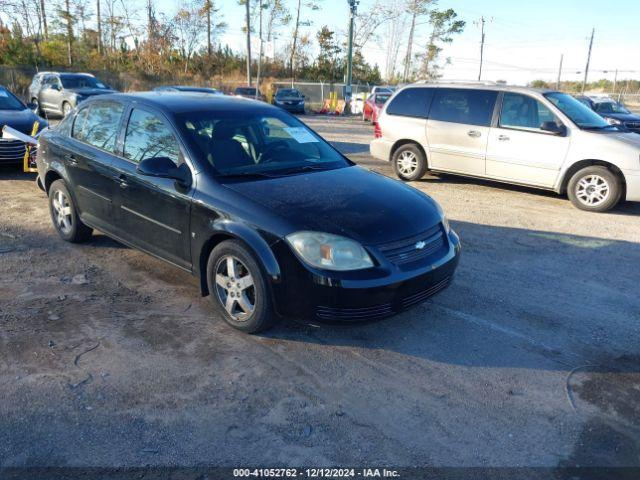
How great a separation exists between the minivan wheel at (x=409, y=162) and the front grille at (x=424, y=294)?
5.88 metres

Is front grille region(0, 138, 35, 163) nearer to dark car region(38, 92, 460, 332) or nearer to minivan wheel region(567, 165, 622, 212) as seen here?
dark car region(38, 92, 460, 332)

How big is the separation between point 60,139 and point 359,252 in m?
3.88

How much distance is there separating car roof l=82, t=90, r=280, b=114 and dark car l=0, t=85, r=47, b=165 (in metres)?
4.99

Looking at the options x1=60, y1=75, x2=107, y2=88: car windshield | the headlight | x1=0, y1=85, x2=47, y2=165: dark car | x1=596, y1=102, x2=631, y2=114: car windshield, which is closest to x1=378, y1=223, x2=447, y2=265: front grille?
the headlight

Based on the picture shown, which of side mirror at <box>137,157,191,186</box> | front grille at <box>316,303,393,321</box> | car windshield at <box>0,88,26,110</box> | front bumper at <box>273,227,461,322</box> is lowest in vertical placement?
front grille at <box>316,303,393,321</box>

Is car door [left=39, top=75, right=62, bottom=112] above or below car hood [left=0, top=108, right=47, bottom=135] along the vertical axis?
above

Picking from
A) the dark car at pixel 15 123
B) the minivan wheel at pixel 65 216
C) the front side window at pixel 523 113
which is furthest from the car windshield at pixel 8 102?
the front side window at pixel 523 113

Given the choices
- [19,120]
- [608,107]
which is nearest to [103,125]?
[19,120]

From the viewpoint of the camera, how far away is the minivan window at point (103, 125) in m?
4.83

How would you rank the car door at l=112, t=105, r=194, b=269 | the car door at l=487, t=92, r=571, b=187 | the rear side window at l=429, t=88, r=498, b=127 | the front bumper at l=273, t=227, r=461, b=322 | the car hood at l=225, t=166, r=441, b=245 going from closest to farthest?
the front bumper at l=273, t=227, r=461, b=322, the car hood at l=225, t=166, r=441, b=245, the car door at l=112, t=105, r=194, b=269, the car door at l=487, t=92, r=571, b=187, the rear side window at l=429, t=88, r=498, b=127

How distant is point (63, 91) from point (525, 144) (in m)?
17.3

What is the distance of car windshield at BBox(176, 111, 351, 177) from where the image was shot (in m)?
4.20

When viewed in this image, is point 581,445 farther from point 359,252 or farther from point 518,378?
point 359,252

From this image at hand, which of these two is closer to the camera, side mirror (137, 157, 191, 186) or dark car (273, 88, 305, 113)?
side mirror (137, 157, 191, 186)
